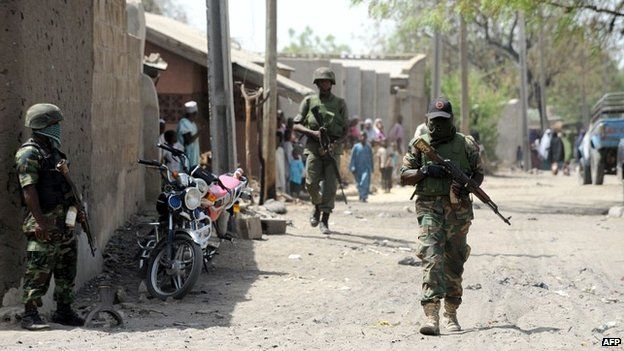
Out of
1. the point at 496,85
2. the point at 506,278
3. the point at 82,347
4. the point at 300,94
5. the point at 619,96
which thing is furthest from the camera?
the point at 496,85

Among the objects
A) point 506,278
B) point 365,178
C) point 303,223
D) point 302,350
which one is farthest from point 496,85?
point 302,350

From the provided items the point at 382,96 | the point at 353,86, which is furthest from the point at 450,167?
the point at 382,96

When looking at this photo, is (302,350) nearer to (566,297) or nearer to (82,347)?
(82,347)

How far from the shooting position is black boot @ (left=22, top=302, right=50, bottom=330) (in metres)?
7.57

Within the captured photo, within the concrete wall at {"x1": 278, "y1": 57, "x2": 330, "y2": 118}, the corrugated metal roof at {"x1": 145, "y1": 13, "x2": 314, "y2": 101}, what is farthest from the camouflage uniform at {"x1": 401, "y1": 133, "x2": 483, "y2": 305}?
the concrete wall at {"x1": 278, "y1": 57, "x2": 330, "y2": 118}

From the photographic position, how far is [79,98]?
31.1ft

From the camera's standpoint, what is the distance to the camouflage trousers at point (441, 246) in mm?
7809

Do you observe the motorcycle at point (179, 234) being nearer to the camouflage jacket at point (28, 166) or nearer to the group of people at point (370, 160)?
the camouflage jacket at point (28, 166)

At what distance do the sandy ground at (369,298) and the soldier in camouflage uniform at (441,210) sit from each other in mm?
282

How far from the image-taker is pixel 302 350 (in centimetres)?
711

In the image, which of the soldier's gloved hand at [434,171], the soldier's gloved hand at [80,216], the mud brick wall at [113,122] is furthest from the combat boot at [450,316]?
the mud brick wall at [113,122]

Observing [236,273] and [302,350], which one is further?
[236,273]

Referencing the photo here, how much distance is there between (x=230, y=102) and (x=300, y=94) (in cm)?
749

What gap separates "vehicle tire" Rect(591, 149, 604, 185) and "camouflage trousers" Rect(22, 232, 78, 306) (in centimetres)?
1884
